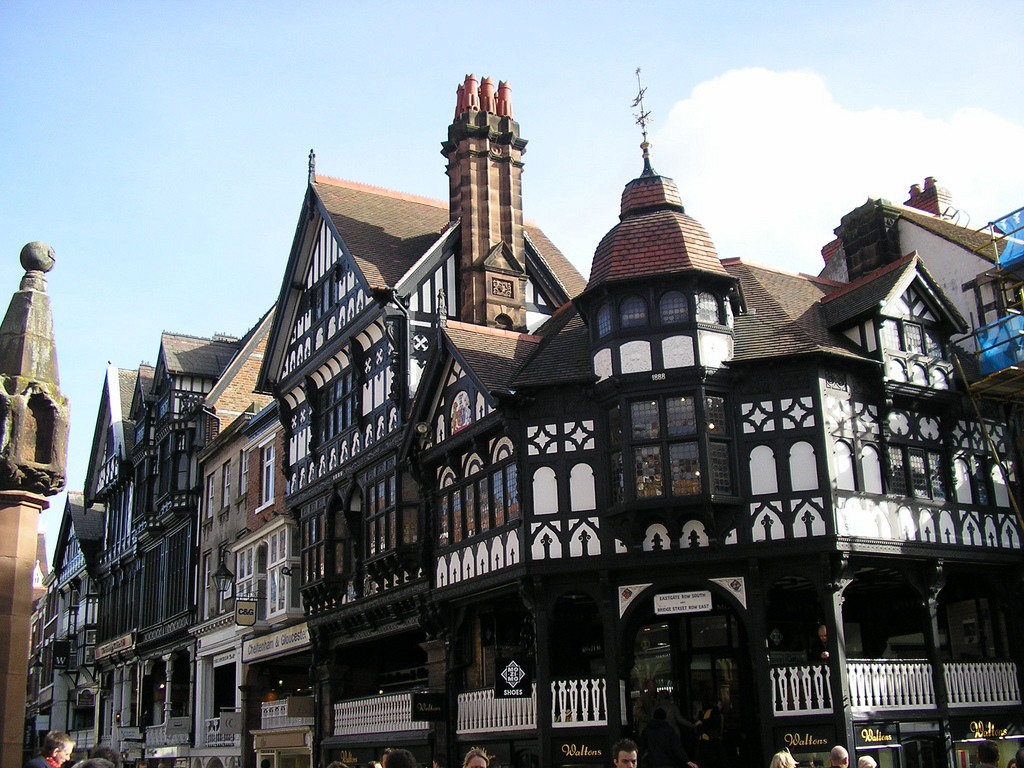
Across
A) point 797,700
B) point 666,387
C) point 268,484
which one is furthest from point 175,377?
point 797,700

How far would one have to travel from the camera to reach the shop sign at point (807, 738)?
1762cm

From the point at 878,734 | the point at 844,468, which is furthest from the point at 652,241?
the point at 878,734

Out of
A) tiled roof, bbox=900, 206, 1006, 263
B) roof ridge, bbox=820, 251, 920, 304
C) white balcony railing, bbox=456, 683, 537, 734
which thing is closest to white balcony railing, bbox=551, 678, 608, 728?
white balcony railing, bbox=456, 683, 537, 734

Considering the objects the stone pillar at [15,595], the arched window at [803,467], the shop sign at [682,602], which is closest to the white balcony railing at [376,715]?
the shop sign at [682,602]

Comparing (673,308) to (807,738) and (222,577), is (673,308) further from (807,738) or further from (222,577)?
(222,577)

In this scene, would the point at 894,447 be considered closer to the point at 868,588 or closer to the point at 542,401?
the point at 868,588

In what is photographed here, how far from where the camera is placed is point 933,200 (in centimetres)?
2917

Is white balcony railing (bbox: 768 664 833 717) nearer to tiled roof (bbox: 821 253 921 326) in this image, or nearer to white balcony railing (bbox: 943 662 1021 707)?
white balcony railing (bbox: 943 662 1021 707)

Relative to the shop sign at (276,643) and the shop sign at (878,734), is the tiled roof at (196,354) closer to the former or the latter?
the shop sign at (276,643)

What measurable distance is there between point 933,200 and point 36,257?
2335 centimetres

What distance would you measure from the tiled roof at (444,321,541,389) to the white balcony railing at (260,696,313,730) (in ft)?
35.4

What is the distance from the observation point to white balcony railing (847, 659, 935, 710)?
59.3ft

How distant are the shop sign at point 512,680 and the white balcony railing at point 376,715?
139 inches

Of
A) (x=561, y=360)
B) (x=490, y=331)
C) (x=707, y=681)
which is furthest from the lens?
(x=490, y=331)
